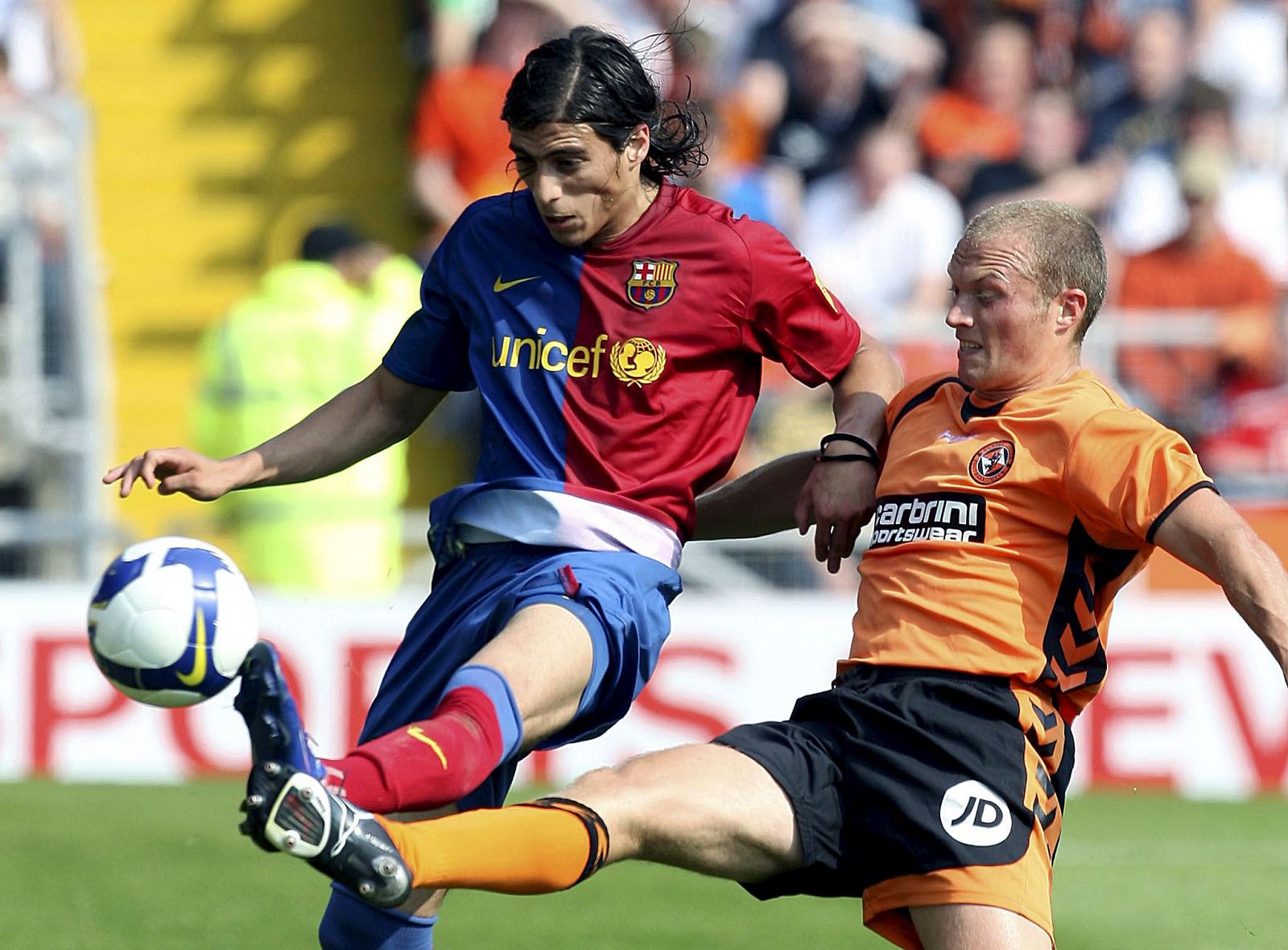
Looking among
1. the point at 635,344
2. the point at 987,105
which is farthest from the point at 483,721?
the point at 987,105

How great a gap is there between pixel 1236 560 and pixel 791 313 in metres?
1.21

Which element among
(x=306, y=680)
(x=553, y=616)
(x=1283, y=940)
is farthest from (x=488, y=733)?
(x=306, y=680)

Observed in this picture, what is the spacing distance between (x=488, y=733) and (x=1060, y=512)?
1.31 m

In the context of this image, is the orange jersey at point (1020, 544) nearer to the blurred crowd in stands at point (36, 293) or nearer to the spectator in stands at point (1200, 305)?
the spectator in stands at point (1200, 305)

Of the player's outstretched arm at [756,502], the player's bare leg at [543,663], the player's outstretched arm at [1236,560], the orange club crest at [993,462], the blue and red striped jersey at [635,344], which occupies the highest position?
the blue and red striped jersey at [635,344]

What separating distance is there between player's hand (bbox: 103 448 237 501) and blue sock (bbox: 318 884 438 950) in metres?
0.96

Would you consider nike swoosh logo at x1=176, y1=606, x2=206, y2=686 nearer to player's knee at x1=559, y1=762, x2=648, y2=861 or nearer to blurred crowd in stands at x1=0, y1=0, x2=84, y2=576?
player's knee at x1=559, y1=762, x2=648, y2=861

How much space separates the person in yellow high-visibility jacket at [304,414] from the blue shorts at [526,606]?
5.26m

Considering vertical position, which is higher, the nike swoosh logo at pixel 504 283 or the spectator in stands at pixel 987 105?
the spectator in stands at pixel 987 105

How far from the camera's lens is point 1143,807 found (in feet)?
28.7

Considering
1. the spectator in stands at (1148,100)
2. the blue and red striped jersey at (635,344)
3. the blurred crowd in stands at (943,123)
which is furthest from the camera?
the spectator in stands at (1148,100)

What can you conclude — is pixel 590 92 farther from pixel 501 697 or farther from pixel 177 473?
pixel 501 697

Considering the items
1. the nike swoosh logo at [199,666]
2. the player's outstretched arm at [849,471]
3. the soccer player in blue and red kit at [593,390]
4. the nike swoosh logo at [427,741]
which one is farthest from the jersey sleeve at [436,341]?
the nike swoosh logo at [427,741]

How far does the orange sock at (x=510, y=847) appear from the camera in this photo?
11.7 ft
